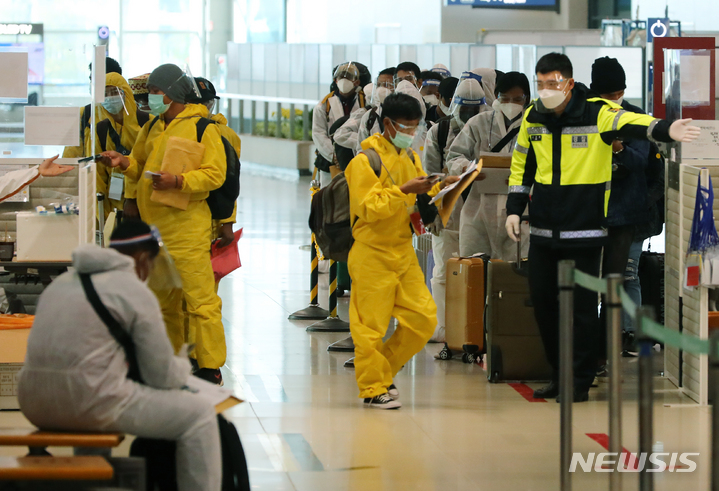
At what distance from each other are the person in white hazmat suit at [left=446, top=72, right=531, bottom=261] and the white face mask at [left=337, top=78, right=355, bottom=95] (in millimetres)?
2388

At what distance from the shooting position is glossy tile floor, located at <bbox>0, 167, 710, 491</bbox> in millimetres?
4367

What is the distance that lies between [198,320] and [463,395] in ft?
5.12

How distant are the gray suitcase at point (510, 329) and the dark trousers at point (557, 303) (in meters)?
0.51

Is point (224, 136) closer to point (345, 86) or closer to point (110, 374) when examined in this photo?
point (345, 86)

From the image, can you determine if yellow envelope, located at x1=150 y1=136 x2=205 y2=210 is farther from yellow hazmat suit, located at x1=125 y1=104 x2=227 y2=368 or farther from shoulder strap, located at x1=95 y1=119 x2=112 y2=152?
shoulder strap, located at x1=95 y1=119 x2=112 y2=152

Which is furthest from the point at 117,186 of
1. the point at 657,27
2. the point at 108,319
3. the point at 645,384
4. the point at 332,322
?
the point at 657,27

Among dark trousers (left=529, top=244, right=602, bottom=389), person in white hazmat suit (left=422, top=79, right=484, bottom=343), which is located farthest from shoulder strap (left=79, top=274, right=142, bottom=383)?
person in white hazmat suit (left=422, top=79, right=484, bottom=343)

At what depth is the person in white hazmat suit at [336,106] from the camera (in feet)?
29.0

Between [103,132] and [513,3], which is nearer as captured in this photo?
[103,132]

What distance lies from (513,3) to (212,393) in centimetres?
1643

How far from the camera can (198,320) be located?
580cm

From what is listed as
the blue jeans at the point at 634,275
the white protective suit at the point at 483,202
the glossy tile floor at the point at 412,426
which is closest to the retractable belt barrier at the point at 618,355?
the glossy tile floor at the point at 412,426

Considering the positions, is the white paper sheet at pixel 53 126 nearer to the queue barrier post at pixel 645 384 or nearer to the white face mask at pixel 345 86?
the white face mask at pixel 345 86

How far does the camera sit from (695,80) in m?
5.85
